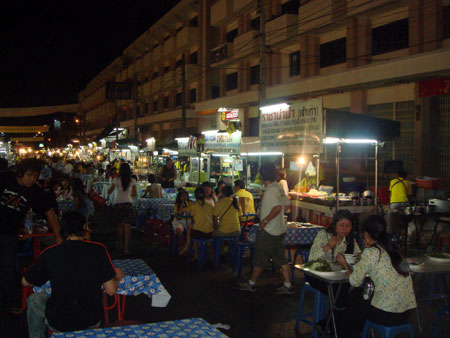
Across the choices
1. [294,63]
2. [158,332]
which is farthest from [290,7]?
[158,332]

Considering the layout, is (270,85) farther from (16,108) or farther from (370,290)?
(16,108)

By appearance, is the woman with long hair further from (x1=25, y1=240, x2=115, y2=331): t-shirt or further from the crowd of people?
(x1=25, y1=240, x2=115, y2=331): t-shirt

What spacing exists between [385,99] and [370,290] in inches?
565

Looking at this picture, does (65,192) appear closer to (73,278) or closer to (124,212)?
(124,212)

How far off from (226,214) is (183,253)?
5.56ft

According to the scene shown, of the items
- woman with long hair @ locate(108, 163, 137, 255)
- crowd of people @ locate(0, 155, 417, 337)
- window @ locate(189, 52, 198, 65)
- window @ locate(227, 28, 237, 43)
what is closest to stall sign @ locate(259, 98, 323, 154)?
crowd of people @ locate(0, 155, 417, 337)

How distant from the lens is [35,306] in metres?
3.84

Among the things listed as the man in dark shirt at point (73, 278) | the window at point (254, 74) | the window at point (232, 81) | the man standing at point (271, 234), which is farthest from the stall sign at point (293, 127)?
the window at point (232, 81)

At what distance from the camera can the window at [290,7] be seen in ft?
72.5

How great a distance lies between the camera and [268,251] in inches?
277

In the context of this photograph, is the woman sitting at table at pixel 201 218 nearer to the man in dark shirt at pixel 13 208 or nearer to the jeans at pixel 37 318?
the man in dark shirt at pixel 13 208

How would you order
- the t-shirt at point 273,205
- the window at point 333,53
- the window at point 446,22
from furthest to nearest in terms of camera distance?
the window at point 333,53, the window at point 446,22, the t-shirt at point 273,205

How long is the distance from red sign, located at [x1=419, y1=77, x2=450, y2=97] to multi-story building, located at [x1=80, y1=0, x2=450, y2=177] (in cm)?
3

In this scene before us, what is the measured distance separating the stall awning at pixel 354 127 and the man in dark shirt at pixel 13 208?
5.17 metres
